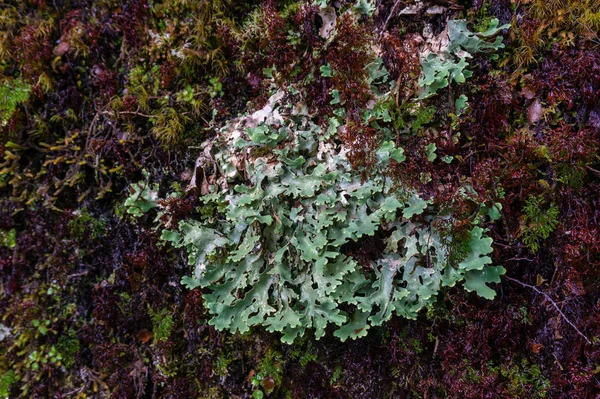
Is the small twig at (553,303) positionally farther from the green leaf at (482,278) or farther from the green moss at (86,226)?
the green moss at (86,226)

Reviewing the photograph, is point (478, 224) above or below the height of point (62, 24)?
below

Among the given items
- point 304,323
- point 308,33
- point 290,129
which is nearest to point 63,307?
point 304,323

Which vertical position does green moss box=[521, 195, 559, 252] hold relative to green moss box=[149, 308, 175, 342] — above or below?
above

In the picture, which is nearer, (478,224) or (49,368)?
(478,224)

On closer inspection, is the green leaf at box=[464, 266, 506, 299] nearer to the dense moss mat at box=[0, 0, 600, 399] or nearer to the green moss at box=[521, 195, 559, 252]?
the dense moss mat at box=[0, 0, 600, 399]

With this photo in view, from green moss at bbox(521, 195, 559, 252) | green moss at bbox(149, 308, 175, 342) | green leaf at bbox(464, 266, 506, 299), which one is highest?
green moss at bbox(521, 195, 559, 252)

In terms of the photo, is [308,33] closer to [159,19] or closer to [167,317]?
[159,19]

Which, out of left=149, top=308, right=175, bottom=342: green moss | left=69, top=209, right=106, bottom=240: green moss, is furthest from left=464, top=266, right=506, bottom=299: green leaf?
left=69, top=209, right=106, bottom=240: green moss

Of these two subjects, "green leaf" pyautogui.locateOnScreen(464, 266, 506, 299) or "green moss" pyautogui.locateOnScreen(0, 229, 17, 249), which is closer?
"green leaf" pyautogui.locateOnScreen(464, 266, 506, 299)
